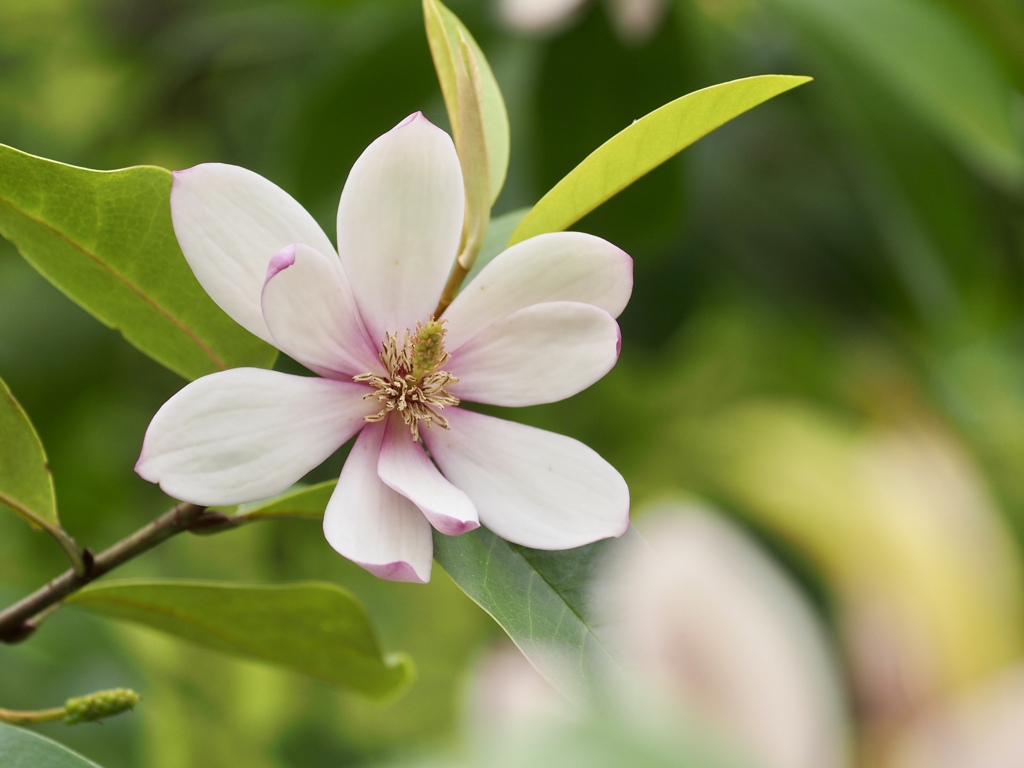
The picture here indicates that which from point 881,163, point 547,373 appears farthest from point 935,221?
point 547,373

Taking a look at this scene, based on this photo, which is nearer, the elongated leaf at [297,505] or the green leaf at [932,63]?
the elongated leaf at [297,505]

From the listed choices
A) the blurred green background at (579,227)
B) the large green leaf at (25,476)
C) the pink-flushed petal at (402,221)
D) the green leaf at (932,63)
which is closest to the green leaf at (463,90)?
the pink-flushed petal at (402,221)

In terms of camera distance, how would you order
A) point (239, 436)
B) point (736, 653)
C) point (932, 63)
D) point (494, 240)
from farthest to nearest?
1. point (932, 63)
2. point (494, 240)
3. point (239, 436)
4. point (736, 653)

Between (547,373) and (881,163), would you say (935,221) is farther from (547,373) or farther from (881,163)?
(547,373)

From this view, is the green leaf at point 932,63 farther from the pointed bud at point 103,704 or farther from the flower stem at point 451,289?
the pointed bud at point 103,704

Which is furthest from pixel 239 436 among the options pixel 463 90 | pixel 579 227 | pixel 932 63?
pixel 932 63

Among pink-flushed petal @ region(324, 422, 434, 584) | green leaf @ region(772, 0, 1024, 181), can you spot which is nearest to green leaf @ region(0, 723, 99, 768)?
pink-flushed petal @ region(324, 422, 434, 584)

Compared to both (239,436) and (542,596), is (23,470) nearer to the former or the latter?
(239,436)
